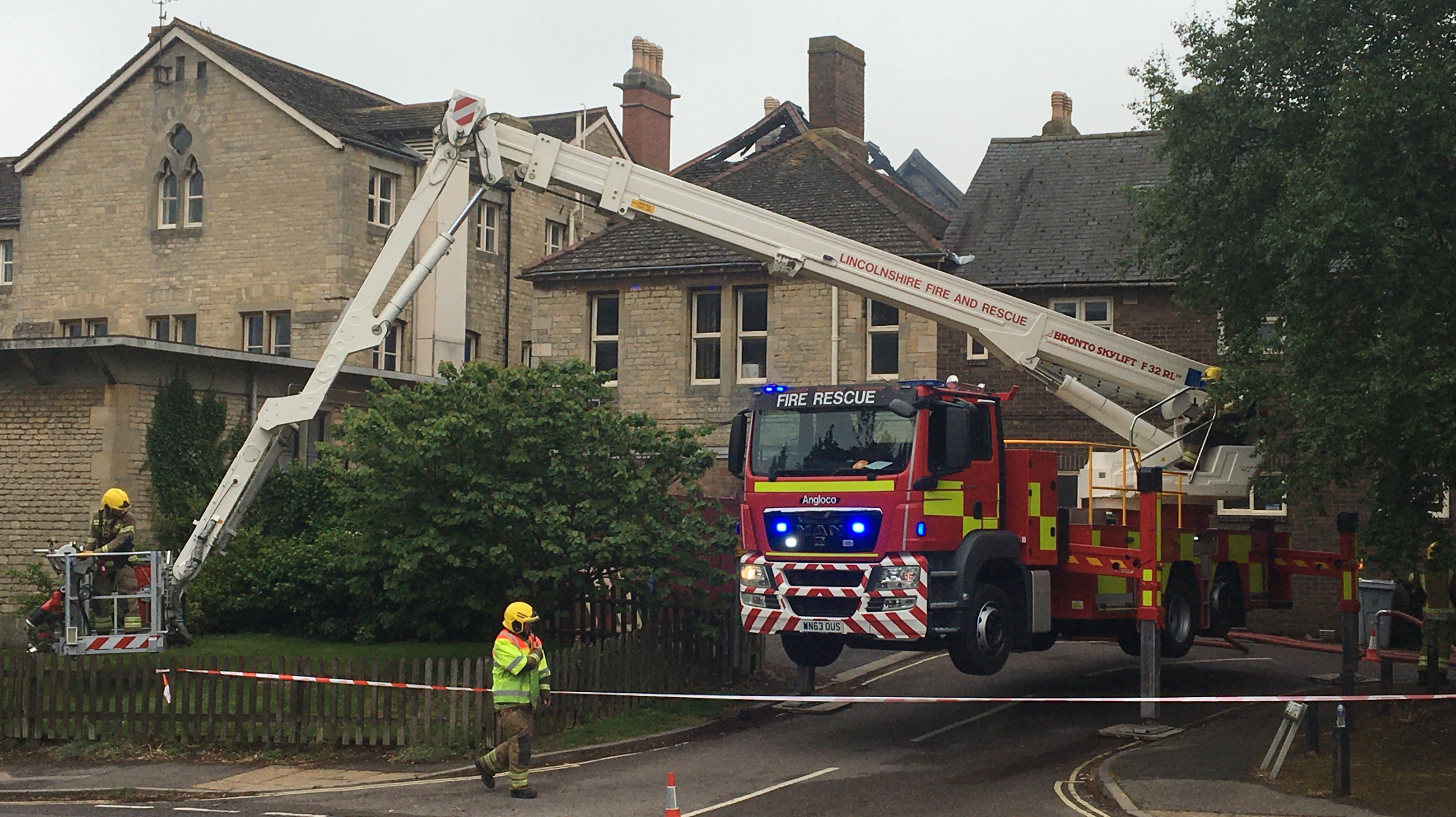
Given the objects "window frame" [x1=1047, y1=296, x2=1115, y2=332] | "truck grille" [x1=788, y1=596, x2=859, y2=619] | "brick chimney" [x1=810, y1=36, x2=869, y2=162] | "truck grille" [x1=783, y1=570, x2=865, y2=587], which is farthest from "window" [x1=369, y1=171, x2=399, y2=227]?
"truck grille" [x1=788, y1=596, x2=859, y2=619]

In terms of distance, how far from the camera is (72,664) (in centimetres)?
1723

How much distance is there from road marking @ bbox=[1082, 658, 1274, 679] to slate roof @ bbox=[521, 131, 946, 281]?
932 centimetres

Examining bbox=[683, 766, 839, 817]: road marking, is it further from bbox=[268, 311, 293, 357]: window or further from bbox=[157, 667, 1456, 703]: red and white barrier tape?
bbox=[268, 311, 293, 357]: window

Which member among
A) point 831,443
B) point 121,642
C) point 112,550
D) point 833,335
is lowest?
point 121,642

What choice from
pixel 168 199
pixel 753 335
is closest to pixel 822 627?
pixel 753 335

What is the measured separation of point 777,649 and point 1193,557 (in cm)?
705

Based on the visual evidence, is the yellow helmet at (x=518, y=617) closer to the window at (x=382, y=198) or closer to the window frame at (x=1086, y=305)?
the window frame at (x=1086, y=305)

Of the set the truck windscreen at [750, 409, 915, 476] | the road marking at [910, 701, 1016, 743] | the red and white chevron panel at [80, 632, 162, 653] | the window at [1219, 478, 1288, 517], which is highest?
the truck windscreen at [750, 409, 915, 476]

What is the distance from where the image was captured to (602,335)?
1252 inches

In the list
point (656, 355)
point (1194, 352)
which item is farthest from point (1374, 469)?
point (656, 355)

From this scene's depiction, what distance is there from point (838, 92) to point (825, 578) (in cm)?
1963

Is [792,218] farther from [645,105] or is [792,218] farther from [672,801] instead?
[672,801]

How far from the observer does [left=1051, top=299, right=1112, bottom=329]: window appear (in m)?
27.7

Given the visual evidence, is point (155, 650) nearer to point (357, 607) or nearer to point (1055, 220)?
point (357, 607)
